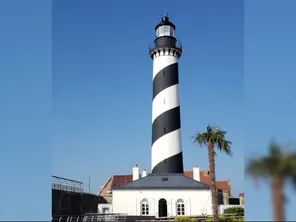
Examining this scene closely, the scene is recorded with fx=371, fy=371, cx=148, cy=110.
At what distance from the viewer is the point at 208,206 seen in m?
26.2

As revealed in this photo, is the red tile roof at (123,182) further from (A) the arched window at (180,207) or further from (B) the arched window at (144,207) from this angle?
(B) the arched window at (144,207)

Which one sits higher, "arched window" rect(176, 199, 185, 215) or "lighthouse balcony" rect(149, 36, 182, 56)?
"lighthouse balcony" rect(149, 36, 182, 56)

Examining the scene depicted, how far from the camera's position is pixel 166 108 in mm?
30578

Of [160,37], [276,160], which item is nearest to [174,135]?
[160,37]

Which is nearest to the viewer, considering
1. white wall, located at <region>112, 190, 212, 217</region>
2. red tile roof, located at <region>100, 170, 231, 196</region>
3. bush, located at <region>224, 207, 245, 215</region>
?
bush, located at <region>224, 207, 245, 215</region>

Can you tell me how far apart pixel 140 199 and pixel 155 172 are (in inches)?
132

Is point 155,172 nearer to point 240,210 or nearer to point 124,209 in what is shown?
point 124,209

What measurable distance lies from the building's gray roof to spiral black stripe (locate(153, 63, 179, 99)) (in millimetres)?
7371

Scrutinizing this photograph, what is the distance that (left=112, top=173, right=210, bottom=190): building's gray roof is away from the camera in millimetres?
26672

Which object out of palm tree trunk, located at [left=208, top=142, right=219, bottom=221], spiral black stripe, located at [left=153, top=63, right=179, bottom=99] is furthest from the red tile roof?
palm tree trunk, located at [left=208, top=142, right=219, bottom=221]

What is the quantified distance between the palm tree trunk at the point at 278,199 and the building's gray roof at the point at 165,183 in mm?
21142

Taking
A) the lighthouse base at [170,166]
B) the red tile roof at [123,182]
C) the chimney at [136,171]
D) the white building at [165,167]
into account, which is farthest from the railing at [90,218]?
the red tile roof at [123,182]

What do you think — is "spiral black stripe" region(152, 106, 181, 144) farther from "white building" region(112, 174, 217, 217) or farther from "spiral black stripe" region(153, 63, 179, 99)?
"white building" region(112, 174, 217, 217)

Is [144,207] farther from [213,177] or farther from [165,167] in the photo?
[213,177]
